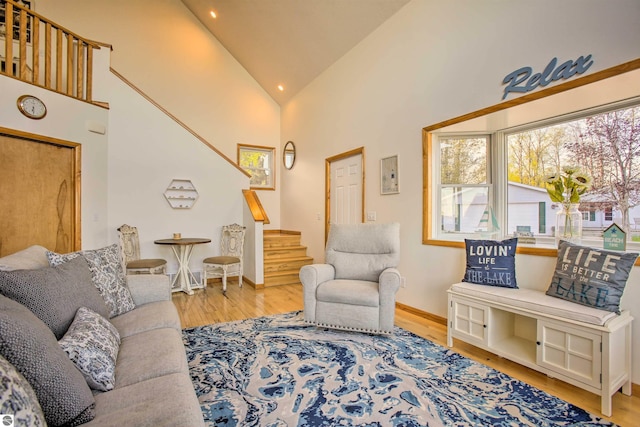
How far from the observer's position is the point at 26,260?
5.34ft

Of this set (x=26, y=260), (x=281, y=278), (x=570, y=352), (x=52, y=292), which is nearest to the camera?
(x=52, y=292)

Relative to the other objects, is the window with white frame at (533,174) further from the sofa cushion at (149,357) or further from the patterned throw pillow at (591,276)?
the sofa cushion at (149,357)

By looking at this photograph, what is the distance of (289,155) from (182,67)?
2.64 m

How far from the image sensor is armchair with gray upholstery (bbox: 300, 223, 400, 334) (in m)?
2.64

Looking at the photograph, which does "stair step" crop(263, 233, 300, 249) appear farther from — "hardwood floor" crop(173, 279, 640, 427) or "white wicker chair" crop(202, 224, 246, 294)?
"hardwood floor" crop(173, 279, 640, 427)

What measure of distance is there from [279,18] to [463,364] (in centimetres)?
504

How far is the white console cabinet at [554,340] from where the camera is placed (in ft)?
5.62

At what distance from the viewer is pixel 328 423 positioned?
1.58 meters

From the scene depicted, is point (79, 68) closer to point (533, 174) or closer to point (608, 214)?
point (533, 174)

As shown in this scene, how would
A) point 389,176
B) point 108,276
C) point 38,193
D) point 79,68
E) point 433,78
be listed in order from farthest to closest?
point 79,68
point 389,176
point 38,193
point 433,78
point 108,276

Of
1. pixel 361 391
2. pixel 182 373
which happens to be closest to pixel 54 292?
pixel 182 373

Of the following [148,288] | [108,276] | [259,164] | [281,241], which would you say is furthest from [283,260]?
[108,276]

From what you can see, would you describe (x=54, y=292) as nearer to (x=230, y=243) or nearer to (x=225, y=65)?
(x=230, y=243)

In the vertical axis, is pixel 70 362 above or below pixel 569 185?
below
